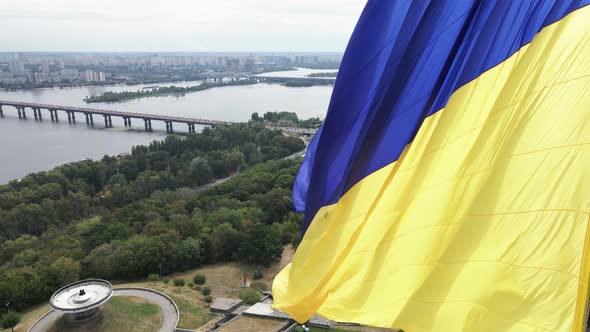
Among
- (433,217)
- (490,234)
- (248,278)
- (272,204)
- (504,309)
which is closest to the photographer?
(504,309)

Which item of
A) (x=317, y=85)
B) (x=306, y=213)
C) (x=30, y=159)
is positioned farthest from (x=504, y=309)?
(x=317, y=85)

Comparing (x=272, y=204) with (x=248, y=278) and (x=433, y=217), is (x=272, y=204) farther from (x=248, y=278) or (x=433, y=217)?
(x=433, y=217)

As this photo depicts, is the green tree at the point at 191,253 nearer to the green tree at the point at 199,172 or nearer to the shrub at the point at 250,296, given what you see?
the shrub at the point at 250,296

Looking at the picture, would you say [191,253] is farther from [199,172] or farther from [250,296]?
[199,172]

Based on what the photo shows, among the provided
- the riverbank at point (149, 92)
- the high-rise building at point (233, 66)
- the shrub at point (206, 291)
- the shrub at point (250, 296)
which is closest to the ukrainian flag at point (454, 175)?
the shrub at point (250, 296)

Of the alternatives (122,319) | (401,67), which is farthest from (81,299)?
(401,67)

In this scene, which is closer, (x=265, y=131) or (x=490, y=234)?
(x=490, y=234)

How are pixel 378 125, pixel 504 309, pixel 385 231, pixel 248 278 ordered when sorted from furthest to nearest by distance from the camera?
1. pixel 248 278
2. pixel 378 125
3. pixel 385 231
4. pixel 504 309
